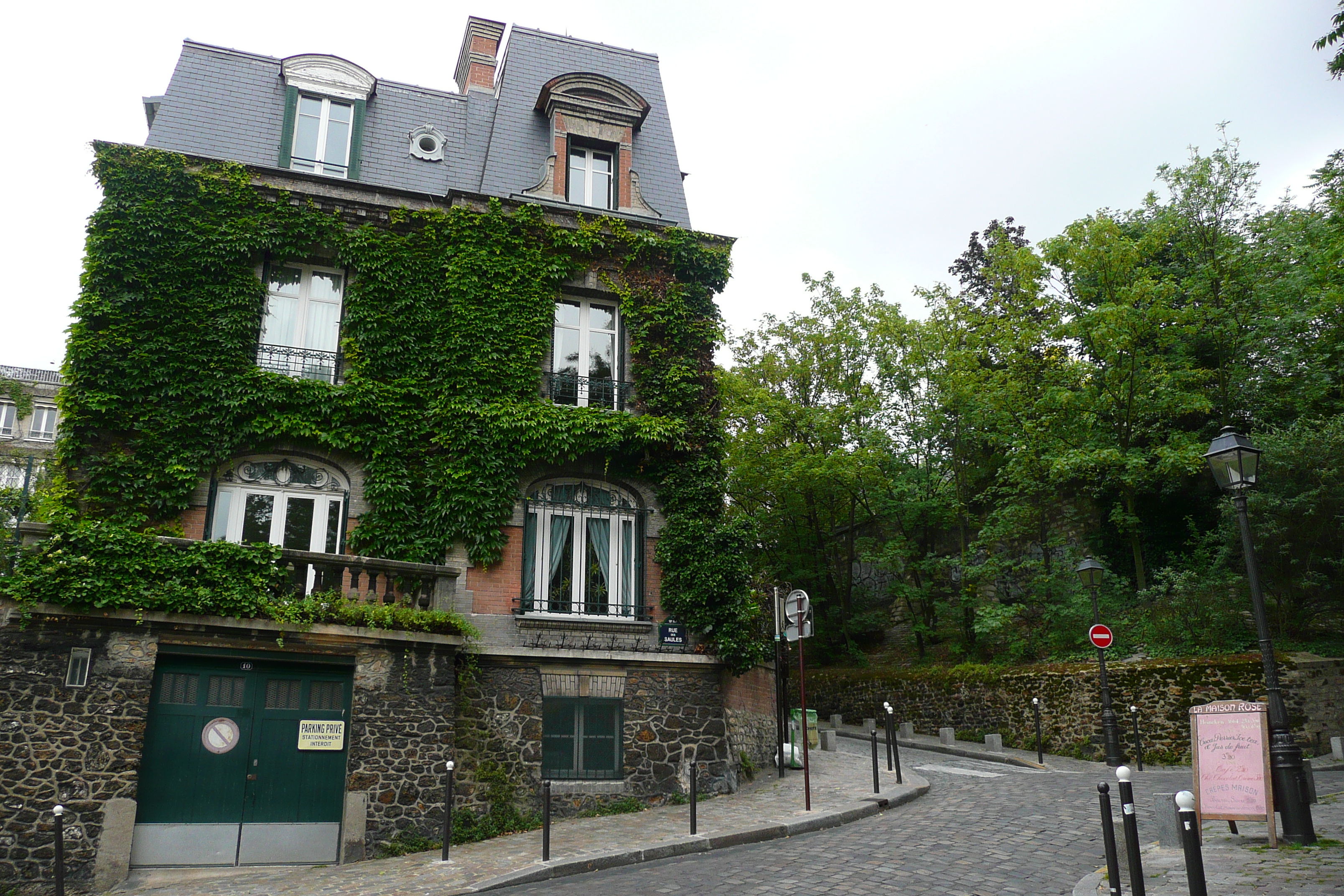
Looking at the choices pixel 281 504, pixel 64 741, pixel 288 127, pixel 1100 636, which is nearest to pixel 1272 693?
pixel 1100 636

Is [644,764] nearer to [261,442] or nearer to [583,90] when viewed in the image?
[261,442]

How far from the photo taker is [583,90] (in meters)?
16.7

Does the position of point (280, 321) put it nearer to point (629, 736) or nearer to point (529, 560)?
point (529, 560)

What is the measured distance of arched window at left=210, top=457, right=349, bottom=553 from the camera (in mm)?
12906

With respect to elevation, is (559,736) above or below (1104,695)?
below

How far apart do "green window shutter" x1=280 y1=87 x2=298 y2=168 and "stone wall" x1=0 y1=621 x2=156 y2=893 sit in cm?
841

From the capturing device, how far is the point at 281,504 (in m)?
13.2

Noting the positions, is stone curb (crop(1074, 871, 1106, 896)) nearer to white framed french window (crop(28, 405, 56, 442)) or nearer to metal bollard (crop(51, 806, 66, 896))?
metal bollard (crop(51, 806, 66, 896))

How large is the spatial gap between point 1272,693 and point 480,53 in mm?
17244

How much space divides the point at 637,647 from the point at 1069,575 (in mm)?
12511

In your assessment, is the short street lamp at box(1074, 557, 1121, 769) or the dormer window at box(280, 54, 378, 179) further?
the dormer window at box(280, 54, 378, 179)

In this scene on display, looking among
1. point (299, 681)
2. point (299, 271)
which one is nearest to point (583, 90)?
point (299, 271)

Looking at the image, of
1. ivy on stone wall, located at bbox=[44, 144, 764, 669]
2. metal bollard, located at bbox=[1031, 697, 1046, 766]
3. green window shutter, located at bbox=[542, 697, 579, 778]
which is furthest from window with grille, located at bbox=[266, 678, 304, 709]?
metal bollard, located at bbox=[1031, 697, 1046, 766]

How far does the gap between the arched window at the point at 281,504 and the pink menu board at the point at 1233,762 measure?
36.4 ft
